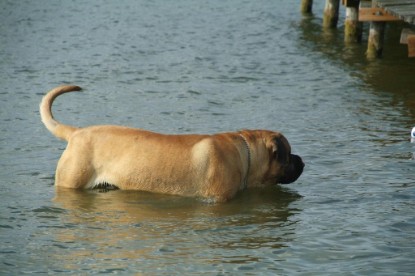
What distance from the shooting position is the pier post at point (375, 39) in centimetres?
1648

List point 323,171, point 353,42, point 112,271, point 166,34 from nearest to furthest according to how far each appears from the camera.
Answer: point 112,271 → point 323,171 → point 353,42 → point 166,34

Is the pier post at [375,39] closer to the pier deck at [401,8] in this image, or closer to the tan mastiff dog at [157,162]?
the pier deck at [401,8]

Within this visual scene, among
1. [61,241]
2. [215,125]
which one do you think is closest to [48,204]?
[61,241]

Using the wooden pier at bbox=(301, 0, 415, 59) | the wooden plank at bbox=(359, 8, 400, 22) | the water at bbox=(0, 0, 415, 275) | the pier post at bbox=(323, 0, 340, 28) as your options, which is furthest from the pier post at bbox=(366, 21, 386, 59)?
the pier post at bbox=(323, 0, 340, 28)

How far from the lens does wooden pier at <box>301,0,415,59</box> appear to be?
14102 mm

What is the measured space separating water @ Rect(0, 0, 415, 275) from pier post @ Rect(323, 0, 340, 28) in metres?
0.40

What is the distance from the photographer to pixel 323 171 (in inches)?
410

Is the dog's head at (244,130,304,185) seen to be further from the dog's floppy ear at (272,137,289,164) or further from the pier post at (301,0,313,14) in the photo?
the pier post at (301,0,313,14)

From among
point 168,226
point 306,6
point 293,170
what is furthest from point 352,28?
point 168,226

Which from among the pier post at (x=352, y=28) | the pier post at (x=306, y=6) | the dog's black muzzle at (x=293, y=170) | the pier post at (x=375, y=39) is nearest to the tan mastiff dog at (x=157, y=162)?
the dog's black muzzle at (x=293, y=170)

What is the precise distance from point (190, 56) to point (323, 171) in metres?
7.97

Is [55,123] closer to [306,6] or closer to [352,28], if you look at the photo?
[352,28]

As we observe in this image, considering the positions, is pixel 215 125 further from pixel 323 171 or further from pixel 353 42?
pixel 353 42

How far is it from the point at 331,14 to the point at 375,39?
4045 mm
